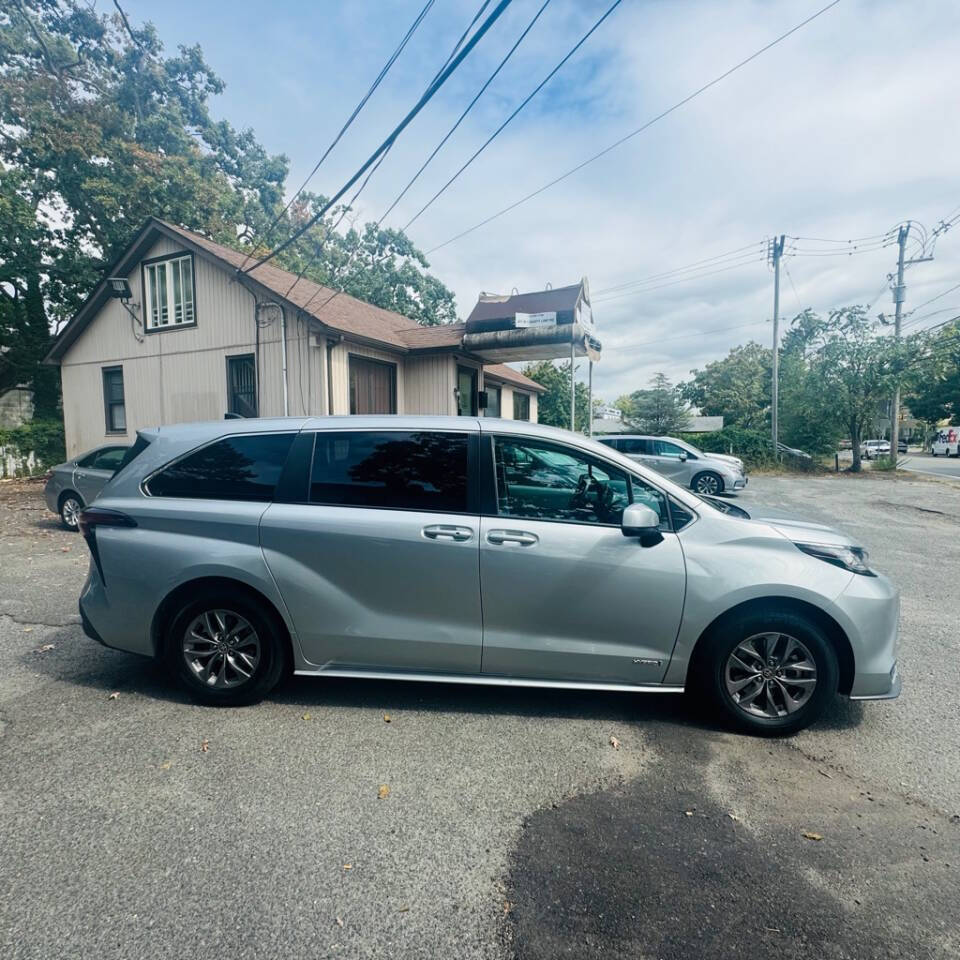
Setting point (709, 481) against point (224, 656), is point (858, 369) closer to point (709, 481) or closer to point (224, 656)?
point (709, 481)

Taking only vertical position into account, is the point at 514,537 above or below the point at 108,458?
below

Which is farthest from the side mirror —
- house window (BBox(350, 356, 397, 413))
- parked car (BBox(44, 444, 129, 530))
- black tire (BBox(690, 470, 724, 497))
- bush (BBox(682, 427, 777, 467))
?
bush (BBox(682, 427, 777, 467))

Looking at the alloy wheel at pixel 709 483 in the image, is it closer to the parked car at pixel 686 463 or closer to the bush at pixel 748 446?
the parked car at pixel 686 463

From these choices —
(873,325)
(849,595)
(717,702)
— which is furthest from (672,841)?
(873,325)

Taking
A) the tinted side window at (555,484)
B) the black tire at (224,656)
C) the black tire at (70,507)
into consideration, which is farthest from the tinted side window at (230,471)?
the black tire at (70,507)

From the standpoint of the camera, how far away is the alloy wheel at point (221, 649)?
3246 mm

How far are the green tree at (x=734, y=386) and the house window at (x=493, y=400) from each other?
28904 millimetres

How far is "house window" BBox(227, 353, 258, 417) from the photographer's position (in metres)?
13.7

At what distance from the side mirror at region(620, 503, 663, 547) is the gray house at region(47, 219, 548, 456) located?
10.4 m

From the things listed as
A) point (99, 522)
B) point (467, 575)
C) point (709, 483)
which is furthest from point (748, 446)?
point (99, 522)

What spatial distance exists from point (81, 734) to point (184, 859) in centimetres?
138

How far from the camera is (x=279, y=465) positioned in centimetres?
333

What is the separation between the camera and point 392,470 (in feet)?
10.7

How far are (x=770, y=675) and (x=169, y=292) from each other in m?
16.5
